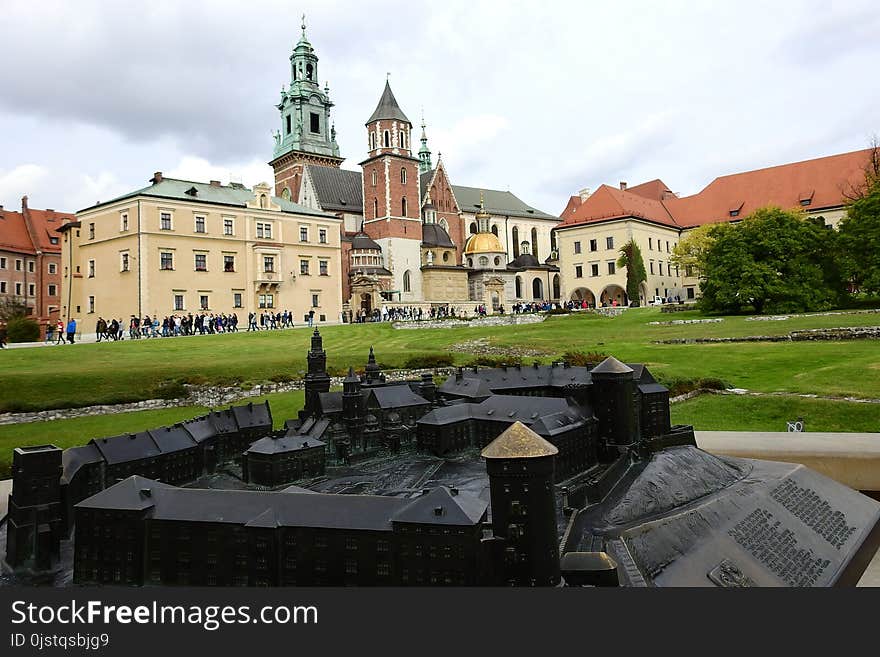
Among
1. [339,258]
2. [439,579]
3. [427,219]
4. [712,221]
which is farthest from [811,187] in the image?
[439,579]

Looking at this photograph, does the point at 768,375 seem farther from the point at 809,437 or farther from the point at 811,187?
the point at 811,187

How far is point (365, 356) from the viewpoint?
97.7ft

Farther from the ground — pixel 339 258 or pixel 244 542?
pixel 339 258

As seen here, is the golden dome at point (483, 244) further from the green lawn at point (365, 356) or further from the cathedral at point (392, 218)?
the green lawn at point (365, 356)

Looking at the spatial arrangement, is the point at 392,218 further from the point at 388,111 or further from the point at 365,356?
the point at 365,356

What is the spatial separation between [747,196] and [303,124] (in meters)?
61.4

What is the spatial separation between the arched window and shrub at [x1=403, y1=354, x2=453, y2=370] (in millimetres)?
56410

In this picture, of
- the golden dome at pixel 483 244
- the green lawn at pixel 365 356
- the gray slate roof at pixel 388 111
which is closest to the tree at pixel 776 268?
the green lawn at pixel 365 356

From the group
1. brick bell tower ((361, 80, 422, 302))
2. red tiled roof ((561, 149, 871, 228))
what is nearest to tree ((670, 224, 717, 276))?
red tiled roof ((561, 149, 871, 228))

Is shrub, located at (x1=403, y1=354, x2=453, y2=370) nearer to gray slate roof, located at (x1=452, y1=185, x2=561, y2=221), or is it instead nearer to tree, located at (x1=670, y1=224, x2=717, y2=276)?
tree, located at (x1=670, y1=224, x2=717, y2=276)

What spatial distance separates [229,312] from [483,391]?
4706 centimetres

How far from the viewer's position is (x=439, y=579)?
4.94 m

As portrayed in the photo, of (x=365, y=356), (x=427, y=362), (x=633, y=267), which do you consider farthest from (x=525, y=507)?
(x=633, y=267)

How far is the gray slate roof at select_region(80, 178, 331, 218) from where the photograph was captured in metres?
50.9
